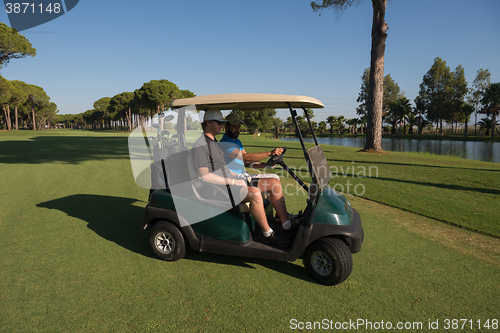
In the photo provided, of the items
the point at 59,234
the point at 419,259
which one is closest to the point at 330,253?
the point at 419,259

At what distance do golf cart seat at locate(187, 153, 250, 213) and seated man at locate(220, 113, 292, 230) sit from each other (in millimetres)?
430

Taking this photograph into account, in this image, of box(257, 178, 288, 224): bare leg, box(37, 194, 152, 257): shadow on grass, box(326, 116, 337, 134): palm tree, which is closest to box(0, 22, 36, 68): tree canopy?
box(37, 194, 152, 257): shadow on grass

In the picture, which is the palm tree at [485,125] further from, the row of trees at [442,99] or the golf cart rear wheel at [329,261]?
the golf cart rear wheel at [329,261]

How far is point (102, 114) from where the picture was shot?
3767 inches

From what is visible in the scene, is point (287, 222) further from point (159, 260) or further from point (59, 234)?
point (59, 234)

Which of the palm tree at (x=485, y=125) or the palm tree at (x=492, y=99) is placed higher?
the palm tree at (x=492, y=99)

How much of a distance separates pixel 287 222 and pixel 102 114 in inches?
4217

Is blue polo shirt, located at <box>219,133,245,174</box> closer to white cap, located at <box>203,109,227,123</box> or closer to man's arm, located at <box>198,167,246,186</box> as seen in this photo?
white cap, located at <box>203,109,227,123</box>

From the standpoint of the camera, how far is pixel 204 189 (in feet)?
10.6

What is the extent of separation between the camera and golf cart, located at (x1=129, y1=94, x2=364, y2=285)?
287 cm

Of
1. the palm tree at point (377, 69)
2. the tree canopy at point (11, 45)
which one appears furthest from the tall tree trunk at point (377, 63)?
the tree canopy at point (11, 45)

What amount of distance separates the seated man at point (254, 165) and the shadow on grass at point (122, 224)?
55 centimetres

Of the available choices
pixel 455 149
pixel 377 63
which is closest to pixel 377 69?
pixel 377 63

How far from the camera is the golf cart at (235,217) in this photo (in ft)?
9.41
